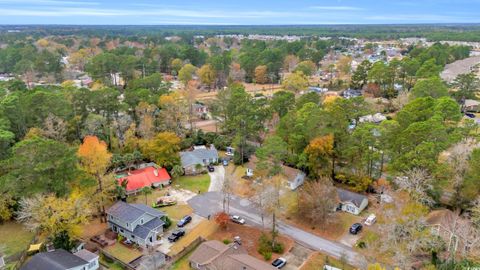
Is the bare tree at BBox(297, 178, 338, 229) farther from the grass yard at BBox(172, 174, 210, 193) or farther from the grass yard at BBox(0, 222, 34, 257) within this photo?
the grass yard at BBox(0, 222, 34, 257)

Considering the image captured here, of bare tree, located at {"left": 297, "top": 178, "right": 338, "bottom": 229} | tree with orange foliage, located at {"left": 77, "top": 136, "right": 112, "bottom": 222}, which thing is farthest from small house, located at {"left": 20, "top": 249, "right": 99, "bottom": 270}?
bare tree, located at {"left": 297, "top": 178, "right": 338, "bottom": 229}

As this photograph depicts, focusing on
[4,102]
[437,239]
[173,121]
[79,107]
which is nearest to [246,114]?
[173,121]

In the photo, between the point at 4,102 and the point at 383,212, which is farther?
the point at 4,102

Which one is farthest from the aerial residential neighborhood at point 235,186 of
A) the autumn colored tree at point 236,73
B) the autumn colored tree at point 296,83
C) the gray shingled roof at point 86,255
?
the autumn colored tree at point 236,73

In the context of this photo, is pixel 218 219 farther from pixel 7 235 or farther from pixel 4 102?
pixel 4 102

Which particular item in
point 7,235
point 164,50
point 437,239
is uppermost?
point 164,50

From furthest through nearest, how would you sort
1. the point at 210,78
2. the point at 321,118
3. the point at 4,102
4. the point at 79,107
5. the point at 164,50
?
1. the point at 164,50
2. the point at 210,78
3. the point at 79,107
4. the point at 4,102
5. the point at 321,118

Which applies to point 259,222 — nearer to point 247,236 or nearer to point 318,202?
point 247,236
